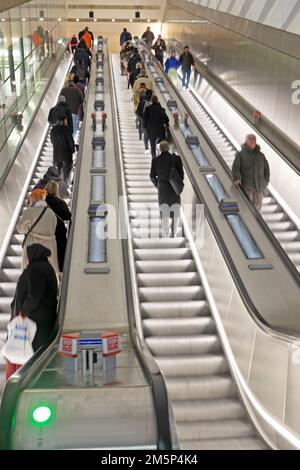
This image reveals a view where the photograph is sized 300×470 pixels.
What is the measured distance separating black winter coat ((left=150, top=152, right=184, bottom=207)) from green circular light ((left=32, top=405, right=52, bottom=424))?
5831 millimetres

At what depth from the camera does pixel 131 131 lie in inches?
631

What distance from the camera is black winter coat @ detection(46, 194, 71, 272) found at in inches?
295

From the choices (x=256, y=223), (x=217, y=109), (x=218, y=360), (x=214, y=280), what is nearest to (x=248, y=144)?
(x=256, y=223)

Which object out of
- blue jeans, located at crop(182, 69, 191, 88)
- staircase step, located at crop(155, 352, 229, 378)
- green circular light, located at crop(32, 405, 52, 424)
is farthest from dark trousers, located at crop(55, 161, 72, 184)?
blue jeans, located at crop(182, 69, 191, 88)

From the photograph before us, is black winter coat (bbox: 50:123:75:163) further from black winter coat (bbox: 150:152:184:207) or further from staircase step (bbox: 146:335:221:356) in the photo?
staircase step (bbox: 146:335:221:356)

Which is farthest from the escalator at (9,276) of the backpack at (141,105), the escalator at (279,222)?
the escalator at (279,222)

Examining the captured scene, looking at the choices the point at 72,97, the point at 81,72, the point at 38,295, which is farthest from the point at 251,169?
the point at 81,72

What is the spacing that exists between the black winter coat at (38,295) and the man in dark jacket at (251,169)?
162 inches

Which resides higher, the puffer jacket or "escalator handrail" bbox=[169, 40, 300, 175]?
the puffer jacket

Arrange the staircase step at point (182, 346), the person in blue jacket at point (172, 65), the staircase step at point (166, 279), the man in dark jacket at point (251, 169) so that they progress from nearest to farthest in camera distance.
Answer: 1. the staircase step at point (182, 346)
2. the staircase step at point (166, 279)
3. the man in dark jacket at point (251, 169)
4. the person in blue jacket at point (172, 65)

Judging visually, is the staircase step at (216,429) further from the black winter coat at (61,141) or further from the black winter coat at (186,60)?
the black winter coat at (186,60)

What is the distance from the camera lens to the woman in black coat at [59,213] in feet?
24.6

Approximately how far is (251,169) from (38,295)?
4.45 metres

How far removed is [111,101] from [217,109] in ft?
10.8
